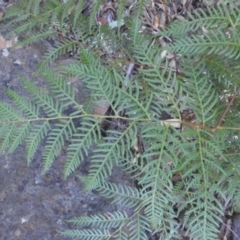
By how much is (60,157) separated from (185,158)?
63 cm

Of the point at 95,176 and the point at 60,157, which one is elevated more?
the point at 95,176

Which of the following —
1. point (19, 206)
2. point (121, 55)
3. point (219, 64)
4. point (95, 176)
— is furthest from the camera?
point (121, 55)

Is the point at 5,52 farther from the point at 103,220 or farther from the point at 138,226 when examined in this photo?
the point at 138,226

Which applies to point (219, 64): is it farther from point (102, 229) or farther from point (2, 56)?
point (2, 56)

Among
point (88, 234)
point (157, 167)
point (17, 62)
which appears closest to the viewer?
point (157, 167)

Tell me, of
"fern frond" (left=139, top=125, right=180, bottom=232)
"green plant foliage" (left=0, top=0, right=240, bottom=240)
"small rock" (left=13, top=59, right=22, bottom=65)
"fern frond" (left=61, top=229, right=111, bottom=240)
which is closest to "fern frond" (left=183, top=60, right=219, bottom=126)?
"green plant foliage" (left=0, top=0, right=240, bottom=240)

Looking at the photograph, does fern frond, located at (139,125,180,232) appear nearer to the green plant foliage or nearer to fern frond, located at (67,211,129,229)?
the green plant foliage

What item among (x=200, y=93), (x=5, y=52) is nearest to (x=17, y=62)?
(x=5, y=52)

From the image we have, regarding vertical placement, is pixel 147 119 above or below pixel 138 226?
above

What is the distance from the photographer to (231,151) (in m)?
1.71

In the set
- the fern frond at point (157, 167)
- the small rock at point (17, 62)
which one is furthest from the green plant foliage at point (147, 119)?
the small rock at point (17, 62)

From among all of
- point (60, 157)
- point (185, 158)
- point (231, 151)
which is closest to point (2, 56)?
point (60, 157)

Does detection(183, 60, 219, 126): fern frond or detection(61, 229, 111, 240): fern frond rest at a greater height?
detection(183, 60, 219, 126): fern frond

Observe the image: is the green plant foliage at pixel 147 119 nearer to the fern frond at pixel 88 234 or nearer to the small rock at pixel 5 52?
the fern frond at pixel 88 234
